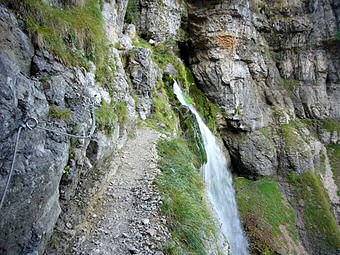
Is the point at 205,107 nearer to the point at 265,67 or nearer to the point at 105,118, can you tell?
the point at 265,67

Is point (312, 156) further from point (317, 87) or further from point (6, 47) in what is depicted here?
point (6, 47)

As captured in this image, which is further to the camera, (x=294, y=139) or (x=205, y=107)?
(x=294, y=139)

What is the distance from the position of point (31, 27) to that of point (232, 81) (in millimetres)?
14443

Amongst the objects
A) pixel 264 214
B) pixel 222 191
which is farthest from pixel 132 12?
pixel 264 214

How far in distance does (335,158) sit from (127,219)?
1810 cm

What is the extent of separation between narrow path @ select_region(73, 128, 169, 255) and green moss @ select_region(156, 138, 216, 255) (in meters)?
0.21

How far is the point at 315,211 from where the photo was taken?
16016mm

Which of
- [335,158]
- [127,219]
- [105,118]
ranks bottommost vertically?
[127,219]

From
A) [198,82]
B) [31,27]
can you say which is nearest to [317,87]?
[198,82]

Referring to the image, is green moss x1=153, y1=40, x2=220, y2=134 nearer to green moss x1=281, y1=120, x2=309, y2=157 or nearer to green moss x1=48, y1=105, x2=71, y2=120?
green moss x1=281, y1=120, x2=309, y2=157

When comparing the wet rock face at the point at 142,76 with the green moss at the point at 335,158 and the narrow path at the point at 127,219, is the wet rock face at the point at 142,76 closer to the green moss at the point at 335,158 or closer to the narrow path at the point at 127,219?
the narrow path at the point at 127,219

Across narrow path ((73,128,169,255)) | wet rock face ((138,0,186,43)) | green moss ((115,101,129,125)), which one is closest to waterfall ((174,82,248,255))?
wet rock face ((138,0,186,43))

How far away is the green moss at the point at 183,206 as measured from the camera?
5.66m

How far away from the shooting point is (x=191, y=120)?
43.6 ft
